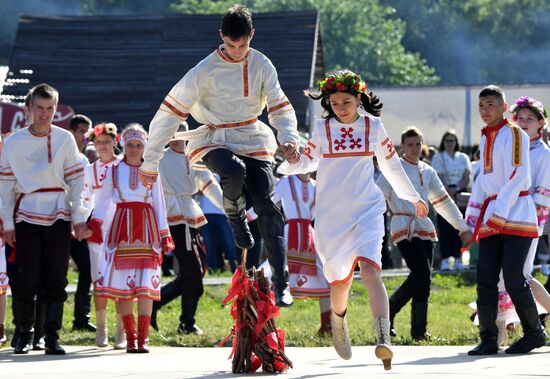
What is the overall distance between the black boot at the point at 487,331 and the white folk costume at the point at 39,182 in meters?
3.25

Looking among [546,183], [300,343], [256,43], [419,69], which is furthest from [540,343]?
[419,69]

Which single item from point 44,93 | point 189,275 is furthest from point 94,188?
point 44,93

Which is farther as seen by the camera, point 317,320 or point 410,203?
point 317,320

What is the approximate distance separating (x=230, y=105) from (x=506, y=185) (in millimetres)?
2278

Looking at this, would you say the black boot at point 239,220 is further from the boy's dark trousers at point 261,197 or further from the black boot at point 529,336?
the black boot at point 529,336

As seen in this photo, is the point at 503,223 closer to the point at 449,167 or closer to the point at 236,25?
the point at 236,25

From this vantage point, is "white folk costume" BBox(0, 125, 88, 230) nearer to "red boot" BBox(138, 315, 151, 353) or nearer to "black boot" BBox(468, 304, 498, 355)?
"red boot" BBox(138, 315, 151, 353)

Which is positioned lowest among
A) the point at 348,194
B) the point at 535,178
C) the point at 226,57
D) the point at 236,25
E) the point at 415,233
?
the point at 415,233

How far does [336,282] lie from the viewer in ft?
31.6

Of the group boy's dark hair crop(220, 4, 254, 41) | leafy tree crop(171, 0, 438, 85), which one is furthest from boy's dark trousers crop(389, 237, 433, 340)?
leafy tree crop(171, 0, 438, 85)

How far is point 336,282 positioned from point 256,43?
24234 millimetres

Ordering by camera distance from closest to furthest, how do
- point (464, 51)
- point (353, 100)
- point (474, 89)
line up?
point (353, 100), point (474, 89), point (464, 51)

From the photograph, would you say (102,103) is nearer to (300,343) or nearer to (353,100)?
(300,343)

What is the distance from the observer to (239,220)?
9.84m
